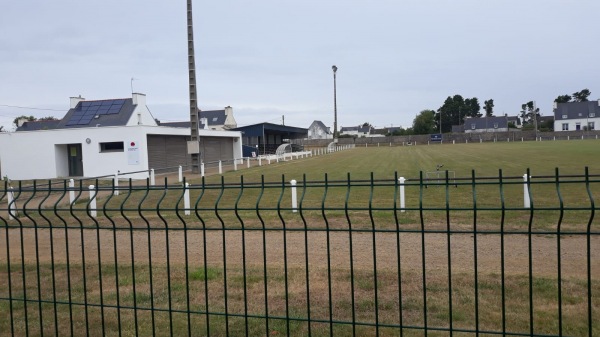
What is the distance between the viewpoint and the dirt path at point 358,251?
7.53 m

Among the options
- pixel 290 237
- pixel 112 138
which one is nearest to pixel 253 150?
pixel 112 138

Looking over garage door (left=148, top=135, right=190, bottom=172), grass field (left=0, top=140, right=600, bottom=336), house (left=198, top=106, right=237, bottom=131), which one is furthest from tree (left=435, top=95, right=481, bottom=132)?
grass field (left=0, top=140, right=600, bottom=336)

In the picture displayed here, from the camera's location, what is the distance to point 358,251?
8602 millimetres

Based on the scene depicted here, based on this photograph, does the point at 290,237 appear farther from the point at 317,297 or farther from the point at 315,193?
the point at 315,193

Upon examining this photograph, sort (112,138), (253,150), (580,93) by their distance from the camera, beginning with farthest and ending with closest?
(580,93), (253,150), (112,138)

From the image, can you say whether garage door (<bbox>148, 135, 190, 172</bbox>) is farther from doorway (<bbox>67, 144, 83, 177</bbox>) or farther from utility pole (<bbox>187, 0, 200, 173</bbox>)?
doorway (<bbox>67, 144, 83, 177</bbox>)

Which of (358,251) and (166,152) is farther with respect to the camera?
(166,152)

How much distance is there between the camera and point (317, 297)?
20.7ft

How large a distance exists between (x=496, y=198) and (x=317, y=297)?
1036 centimetres

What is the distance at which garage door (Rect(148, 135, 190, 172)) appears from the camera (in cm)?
3381

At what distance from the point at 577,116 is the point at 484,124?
2114 centimetres

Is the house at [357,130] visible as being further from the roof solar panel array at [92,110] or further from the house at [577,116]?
the roof solar panel array at [92,110]

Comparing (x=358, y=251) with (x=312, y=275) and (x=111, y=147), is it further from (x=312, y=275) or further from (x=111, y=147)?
(x=111, y=147)

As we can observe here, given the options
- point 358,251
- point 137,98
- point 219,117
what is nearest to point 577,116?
point 219,117
